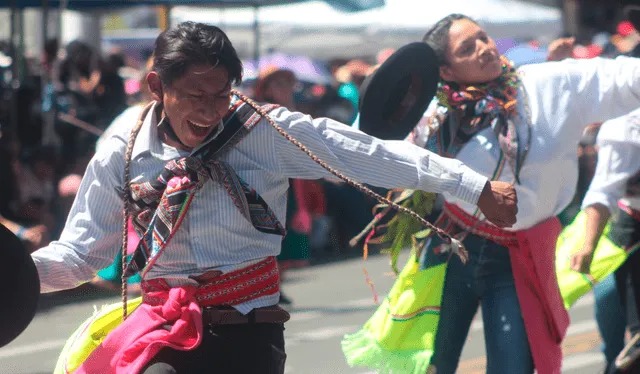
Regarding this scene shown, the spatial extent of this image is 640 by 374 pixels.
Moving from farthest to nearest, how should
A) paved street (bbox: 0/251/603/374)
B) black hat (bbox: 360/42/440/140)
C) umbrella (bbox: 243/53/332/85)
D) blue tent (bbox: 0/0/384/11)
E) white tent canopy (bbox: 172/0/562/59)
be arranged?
white tent canopy (bbox: 172/0/562/59), umbrella (bbox: 243/53/332/85), blue tent (bbox: 0/0/384/11), paved street (bbox: 0/251/603/374), black hat (bbox: 360/42/440/140)

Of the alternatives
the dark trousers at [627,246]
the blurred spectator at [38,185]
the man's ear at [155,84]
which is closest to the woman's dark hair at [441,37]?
the dark trousers at [627,246]

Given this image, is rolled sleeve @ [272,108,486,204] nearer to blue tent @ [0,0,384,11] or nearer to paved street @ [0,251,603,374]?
paved street @ [0,251,603,374]

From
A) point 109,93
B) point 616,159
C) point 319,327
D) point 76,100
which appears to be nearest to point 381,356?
point 616,159

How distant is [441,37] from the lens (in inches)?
217

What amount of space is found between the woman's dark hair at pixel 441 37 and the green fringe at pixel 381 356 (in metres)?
1.13

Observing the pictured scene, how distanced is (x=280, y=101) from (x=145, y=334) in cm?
648

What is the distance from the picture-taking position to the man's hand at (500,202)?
13.4ft

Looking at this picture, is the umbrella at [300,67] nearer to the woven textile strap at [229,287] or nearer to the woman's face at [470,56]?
the woman's face at [470,56]

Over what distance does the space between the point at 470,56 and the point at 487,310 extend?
98cm

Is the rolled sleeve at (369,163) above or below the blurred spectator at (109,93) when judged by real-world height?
above

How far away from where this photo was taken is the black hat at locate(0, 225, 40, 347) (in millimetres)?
3754

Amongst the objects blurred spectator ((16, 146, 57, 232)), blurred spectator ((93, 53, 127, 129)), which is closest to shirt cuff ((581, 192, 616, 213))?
blurred spectator ((16, 146, 57, 232))

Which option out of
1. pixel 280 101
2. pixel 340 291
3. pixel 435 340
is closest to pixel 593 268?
pixel 435 340

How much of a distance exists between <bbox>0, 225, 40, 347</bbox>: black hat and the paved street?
4.47 meters
